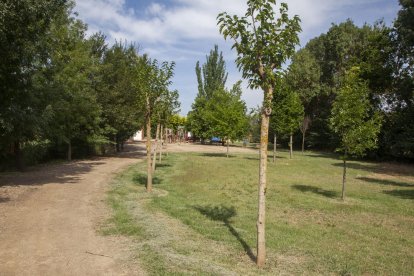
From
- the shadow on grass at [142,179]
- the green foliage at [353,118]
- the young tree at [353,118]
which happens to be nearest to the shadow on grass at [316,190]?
the young tree at [353,118]

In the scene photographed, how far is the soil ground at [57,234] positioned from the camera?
6.16 meters

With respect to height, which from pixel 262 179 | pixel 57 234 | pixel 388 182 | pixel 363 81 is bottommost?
pixel 57 234

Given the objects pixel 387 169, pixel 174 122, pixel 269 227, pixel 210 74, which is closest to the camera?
pixel 269 227

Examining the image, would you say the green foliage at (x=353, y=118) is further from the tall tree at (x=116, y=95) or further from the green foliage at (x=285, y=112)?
the tall tree at (x=116, y=95)

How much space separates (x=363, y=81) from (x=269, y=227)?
19.3 meters

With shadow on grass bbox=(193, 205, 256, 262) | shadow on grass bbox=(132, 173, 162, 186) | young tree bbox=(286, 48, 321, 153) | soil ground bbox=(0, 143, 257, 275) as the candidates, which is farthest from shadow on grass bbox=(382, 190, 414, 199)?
young tree bbox=(286, 48, 321, 153)

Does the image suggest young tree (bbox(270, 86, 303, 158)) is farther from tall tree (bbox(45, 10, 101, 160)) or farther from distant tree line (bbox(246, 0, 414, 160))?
tall tree (bbox(45, 10, 101, 160))

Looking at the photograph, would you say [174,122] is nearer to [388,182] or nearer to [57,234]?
[388,182]

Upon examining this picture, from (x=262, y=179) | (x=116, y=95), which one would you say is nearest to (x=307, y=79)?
(x=116, y=95)

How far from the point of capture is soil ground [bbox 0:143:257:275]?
20.2ft

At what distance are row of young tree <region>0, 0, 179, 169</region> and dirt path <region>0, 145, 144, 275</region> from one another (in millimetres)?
2817

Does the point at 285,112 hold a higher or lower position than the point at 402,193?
higher

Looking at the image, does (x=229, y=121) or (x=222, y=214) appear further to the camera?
(x=229, y=121)

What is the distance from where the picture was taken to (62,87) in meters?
18.0
